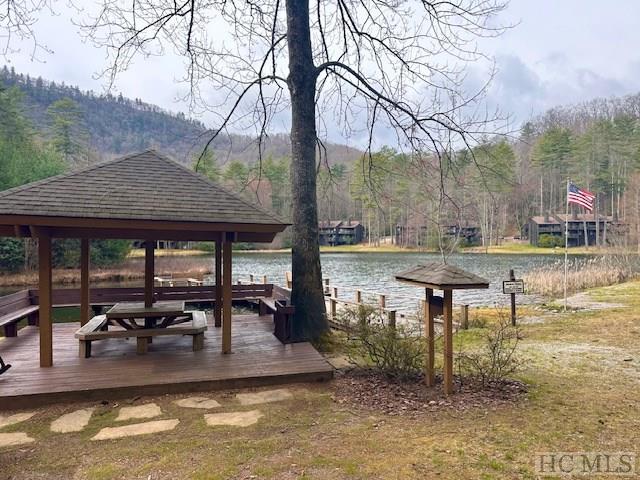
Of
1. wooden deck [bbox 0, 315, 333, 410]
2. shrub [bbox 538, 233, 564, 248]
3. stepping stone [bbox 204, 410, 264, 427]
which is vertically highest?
shrub [bbox 538, 233, 564, 248]

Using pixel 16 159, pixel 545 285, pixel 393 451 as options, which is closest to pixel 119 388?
pixel 393 451

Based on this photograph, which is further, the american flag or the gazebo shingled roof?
the american flag

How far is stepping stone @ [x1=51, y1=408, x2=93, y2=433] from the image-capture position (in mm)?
3359

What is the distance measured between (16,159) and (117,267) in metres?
7.37

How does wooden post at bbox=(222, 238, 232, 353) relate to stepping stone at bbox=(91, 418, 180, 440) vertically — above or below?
above

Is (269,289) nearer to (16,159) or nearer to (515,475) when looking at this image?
(515,475)

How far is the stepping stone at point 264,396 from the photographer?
13.0 ft

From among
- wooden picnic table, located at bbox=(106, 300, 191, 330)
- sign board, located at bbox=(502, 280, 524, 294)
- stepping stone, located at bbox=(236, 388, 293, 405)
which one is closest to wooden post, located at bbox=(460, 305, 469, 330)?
sign board, located at bbox=(502, 280, 524, 294)

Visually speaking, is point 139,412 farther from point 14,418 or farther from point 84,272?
point 84,272

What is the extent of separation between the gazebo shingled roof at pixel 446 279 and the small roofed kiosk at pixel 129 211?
188 centimetres

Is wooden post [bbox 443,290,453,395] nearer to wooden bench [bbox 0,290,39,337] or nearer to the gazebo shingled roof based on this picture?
the gazebo shingled roof

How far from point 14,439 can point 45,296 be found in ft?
5.77

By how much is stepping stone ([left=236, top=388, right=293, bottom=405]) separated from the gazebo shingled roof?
1693 millimetres

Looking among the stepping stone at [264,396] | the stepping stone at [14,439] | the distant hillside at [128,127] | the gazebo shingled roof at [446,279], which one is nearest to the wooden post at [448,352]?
the gazebo shingled roof at [446,279]
